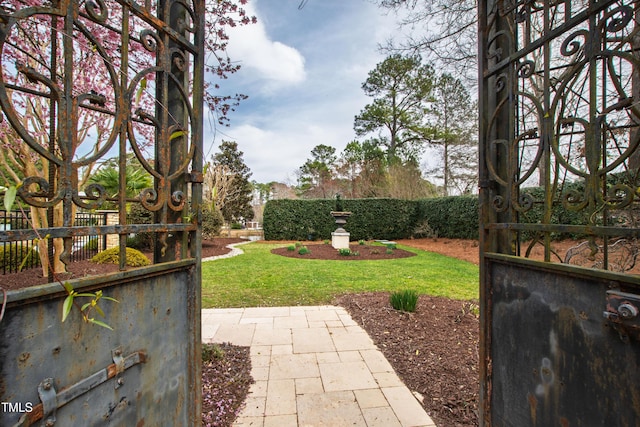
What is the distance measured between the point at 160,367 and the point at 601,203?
177 centimetres

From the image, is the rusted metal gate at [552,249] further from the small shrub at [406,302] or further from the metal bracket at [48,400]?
the small shrub at [406,302]

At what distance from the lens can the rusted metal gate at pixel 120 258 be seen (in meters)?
0.78

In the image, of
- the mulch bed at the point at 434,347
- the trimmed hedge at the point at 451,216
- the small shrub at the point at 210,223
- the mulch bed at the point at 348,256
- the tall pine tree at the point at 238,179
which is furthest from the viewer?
the tall pine tree at the point at 238,179

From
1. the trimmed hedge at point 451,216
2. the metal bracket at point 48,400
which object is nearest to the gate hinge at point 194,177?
the metal bracket at point 48,400

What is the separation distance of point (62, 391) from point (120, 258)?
16.2 inches

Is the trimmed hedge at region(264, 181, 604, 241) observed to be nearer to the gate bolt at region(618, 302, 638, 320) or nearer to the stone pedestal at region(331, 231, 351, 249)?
the stone pedestal at region(331, 231, 351, 249)

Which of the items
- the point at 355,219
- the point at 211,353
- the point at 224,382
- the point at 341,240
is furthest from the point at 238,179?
the point at 224,382

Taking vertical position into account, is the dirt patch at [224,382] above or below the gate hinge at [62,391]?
below

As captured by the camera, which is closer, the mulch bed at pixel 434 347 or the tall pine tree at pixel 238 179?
the mulch bed at pixel 434 347

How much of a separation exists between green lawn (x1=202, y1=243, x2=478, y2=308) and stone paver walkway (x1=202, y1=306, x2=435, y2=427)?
0.96m

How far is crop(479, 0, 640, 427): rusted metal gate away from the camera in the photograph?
3.06 ft

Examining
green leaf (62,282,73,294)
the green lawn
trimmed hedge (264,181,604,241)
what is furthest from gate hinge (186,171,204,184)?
trimmed hedge (264,181,604,241)

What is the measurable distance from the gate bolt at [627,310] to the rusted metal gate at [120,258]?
5.06ft

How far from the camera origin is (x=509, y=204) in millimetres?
1392
